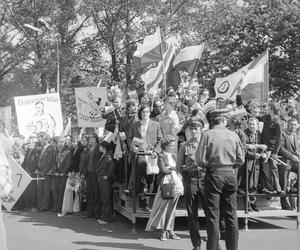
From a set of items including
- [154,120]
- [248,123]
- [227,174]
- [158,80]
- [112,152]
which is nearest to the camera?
[227,174]

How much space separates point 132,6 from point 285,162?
79.8ft

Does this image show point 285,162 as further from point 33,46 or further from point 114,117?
point 33,46

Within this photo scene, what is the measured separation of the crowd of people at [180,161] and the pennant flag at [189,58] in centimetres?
84

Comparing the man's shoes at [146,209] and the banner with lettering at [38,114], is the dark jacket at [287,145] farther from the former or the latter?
the banner with lettering at [38,114]

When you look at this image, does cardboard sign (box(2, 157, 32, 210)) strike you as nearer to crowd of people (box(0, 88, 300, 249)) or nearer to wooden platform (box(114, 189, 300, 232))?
crowd of people (box(0, 88, 300, 249))

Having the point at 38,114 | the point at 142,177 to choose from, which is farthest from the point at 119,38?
the point at 142,177

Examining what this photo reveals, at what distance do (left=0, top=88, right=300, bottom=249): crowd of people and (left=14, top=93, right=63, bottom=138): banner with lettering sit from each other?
2434 millimetres

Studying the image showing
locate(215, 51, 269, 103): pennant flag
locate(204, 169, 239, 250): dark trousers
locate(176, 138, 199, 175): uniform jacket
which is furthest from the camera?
locate(215, 51, 269, 103): pennant flag

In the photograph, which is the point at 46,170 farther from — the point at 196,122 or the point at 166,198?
the point at 196,122

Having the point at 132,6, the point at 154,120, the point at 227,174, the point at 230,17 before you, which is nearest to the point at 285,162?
the point at 154,120

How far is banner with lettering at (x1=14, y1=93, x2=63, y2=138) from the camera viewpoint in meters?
17.0

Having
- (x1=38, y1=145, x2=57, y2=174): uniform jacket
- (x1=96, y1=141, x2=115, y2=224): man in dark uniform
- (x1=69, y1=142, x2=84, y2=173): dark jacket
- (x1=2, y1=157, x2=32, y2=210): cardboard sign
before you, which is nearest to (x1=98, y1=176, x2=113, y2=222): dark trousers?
(x1=96, y1=141, x2=115, y2=224): man in dark uniform

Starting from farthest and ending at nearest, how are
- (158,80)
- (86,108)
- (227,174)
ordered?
(86,108), (158,80), (227,174)

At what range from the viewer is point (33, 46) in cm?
3388
